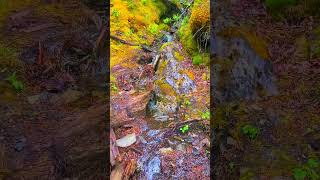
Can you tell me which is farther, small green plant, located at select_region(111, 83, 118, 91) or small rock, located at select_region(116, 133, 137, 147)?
small green plant, located at select_region(111, 83, 118, 91)

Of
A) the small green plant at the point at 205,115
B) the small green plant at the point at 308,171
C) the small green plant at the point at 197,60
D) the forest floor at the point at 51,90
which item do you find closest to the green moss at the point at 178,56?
the small green plant at the point at 197,60

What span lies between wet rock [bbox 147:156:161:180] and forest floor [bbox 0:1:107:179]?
55 centimetres

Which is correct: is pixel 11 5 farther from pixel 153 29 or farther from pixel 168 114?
pixel 168 114

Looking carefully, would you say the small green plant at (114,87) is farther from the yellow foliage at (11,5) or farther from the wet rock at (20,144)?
the yellow foliage at (11,5)

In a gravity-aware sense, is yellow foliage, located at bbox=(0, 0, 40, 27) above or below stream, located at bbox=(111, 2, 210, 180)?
above

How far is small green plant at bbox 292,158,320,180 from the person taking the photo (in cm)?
500

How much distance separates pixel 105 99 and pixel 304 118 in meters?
2.78

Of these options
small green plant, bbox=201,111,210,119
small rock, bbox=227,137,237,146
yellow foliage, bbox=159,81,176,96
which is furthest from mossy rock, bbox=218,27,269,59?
small rock, bbox=227,137,237,146

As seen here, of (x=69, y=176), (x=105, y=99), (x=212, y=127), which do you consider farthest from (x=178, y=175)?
(x=105, y=99)

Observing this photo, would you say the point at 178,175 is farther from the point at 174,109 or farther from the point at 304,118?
the point at 304,118

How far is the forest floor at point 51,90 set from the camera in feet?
16.9

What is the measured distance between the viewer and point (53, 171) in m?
5.01

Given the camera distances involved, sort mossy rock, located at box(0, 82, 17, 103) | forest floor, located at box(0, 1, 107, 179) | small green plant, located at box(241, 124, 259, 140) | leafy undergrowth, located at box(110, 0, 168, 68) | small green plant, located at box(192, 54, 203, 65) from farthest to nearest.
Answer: leafy undergrowth, located at box(110, 0, 168, 68) → small green plant, located at box(192, 54, 203, 65) → mossy rock, located at box(0, 82, 17, 103) → small green plant, located at box(241, 124, 259, 140) → forest floor, located at box(0, 1, 107, 179)

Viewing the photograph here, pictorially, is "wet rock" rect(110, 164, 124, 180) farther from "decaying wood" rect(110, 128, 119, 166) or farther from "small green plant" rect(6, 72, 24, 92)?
"small green plant" rect(6, 72, 24, 92)
